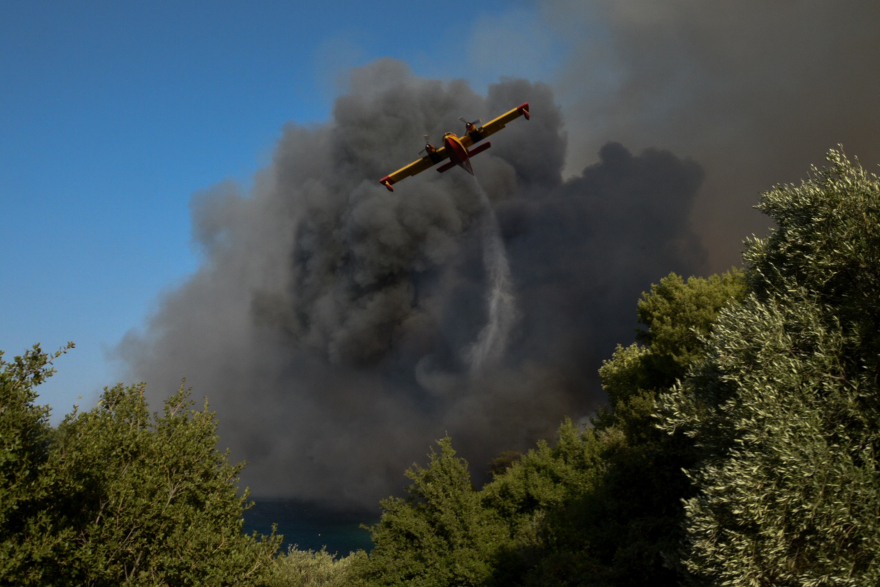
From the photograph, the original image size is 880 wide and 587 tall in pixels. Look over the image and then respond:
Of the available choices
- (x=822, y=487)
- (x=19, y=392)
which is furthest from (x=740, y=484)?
(x=19, y=392)

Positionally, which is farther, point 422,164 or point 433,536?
point 422,164

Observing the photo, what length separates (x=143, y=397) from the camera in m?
19.9

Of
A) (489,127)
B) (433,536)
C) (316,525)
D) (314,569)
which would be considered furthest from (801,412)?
(316,525)

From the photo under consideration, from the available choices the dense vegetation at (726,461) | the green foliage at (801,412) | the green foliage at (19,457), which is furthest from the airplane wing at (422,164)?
the green foliage at (19,457)

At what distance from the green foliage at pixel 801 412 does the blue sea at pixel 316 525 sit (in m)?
93.3

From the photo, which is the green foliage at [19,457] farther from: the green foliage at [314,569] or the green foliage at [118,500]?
the green foliage at [314,569]

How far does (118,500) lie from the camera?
15.0 m

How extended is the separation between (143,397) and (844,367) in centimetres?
2200

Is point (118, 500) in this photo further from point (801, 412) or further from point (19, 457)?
point (801, 412)

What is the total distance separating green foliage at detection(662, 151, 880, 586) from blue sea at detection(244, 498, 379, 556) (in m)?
93.3

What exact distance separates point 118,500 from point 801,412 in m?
17.7

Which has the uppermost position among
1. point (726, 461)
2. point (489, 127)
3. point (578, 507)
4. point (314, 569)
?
point (489, 127)

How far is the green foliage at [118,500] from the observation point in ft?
41.2

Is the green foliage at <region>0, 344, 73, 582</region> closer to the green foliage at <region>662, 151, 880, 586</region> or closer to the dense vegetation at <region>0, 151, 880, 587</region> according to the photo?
the dense vegetation at <region>0, 151, 880, 587</region>
